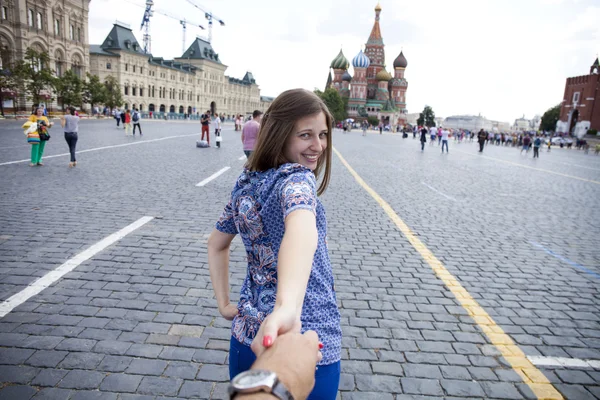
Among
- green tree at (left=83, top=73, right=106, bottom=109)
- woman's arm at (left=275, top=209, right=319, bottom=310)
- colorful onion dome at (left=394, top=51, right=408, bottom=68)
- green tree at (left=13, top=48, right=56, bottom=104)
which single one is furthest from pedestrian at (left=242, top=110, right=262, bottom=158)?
colorful onion dome at (left=394, top=51, right=408, bottom=68)

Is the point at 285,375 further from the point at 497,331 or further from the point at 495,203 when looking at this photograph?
the point at 495,203

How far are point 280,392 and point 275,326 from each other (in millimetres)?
166

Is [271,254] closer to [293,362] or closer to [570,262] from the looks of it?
[293,362]

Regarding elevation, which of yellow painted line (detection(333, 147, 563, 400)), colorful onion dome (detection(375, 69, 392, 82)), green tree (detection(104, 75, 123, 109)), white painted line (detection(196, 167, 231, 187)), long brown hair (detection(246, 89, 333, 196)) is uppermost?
colorful onion dome (detection(375, 69, 392, 82))

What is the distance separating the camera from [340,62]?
125 m

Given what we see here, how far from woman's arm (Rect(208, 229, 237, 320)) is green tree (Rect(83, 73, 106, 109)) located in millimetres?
56031

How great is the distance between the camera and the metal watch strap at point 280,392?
797 millimetres

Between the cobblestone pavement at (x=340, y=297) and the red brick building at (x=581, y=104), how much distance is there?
255 feet

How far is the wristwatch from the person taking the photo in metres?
0.78

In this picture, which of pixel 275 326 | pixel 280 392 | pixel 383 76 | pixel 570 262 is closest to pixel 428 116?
pixel 383 76

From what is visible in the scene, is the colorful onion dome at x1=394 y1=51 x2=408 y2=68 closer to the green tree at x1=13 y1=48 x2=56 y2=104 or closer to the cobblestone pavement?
the green tree at x1=13 y1=48 x2=56 y2=104

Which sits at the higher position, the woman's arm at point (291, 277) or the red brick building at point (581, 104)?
the red brick building at point (581, 104)

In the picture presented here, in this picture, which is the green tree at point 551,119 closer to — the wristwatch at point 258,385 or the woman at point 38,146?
the woman at point 38,146

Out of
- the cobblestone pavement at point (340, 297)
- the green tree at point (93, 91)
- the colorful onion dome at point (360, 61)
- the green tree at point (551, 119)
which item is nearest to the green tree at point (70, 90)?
the green tree at point (93, 91)
